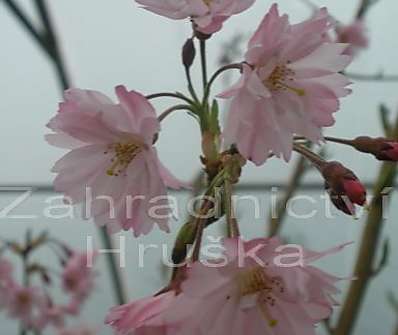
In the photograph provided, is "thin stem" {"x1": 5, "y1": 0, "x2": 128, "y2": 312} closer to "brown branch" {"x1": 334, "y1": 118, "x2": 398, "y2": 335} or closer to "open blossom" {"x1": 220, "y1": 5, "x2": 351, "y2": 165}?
"brown branch" {"x1": 334, "y1": 118, "x2": 398, "y2": 335}

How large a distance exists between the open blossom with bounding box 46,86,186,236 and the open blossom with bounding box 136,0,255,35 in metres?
0.04

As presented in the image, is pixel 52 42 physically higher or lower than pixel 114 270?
higher

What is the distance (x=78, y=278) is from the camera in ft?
4.02

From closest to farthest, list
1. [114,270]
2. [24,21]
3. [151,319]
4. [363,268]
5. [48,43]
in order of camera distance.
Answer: [151,319], [363,268], [24,21], [48,43], [114,270]

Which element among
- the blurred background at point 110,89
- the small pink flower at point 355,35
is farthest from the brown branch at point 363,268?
the blurred background at point 110,89

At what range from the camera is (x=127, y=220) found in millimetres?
330

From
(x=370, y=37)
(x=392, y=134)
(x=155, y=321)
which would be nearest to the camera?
(x=155, y=321)

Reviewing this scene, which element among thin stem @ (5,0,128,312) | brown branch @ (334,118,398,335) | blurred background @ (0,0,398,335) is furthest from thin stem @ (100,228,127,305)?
brown branch @ (334,118,398,335)

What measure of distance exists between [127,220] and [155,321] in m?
0.07

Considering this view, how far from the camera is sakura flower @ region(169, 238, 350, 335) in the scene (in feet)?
0.89

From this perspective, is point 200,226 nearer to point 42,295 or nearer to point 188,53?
point 188,53

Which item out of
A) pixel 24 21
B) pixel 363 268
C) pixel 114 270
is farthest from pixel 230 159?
pixel 114 270

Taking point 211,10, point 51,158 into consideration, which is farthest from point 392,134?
point 51,158

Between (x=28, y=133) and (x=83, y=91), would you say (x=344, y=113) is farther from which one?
(x=83, y=91)
